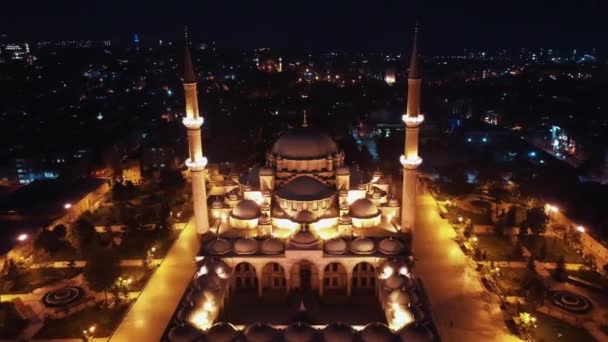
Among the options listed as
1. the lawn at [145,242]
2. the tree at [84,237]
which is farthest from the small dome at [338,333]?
the tree at [84,237]

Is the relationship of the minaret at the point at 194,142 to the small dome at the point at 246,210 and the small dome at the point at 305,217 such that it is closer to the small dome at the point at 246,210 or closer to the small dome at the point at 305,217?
the small dome at the point at 246,210

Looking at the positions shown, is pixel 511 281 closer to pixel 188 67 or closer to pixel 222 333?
pixel 222 333

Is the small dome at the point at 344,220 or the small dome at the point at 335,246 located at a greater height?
the small dome at the point at 344,220

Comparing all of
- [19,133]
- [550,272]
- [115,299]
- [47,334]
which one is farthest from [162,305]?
[19,133]

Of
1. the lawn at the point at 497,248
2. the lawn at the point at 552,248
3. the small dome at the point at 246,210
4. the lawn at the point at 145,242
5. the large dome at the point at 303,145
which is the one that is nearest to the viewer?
the small dome at the point at 246,210

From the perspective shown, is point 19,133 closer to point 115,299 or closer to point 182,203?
point 182,203

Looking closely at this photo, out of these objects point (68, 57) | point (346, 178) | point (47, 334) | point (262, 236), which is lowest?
point (47, 334)

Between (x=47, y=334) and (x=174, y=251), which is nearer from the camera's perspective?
(x=47, y=334)

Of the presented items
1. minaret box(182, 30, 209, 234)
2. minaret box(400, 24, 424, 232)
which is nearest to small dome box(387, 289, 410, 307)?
minaret box(400, 24, 424, 232)
